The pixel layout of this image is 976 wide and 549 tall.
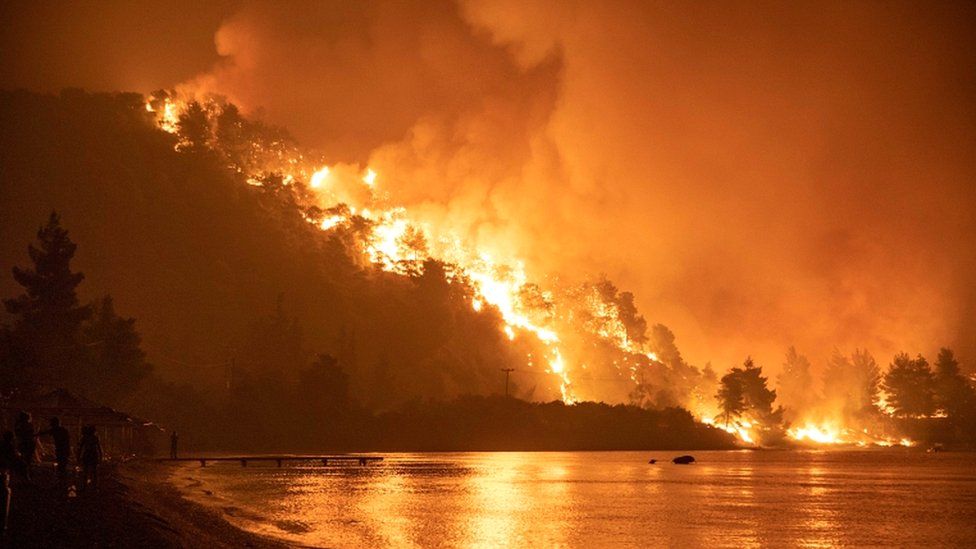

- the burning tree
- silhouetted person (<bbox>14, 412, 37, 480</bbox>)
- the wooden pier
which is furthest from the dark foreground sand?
the burning tree

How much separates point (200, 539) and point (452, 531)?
14114mm

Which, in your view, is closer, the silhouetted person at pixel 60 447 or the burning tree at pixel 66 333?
the silhouetted person at pixel 60 447

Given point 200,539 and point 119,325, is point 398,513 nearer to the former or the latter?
point 200,539

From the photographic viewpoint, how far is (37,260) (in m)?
118

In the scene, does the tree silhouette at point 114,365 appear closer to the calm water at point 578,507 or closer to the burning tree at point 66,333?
the burning tree at point 66,333

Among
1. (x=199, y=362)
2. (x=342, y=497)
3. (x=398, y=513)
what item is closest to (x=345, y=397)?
(x=199, y=362)

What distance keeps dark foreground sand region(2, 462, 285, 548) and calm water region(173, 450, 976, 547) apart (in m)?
3.12

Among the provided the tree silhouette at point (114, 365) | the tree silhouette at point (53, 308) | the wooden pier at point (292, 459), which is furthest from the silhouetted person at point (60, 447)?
the tree silhouette at point (114, 365)

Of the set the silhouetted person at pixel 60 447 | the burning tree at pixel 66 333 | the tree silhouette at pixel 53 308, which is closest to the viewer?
the silhouetted person at pixel 60 447

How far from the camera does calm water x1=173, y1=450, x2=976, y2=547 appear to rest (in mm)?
45969

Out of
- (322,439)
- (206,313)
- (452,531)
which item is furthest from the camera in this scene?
(206,313)

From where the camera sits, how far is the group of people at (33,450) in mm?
30062

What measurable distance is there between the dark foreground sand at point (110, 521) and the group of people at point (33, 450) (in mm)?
1064

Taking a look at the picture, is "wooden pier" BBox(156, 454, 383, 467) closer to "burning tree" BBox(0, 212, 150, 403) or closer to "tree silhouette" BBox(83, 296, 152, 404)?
"tree silhouette" BBox(83, 296, 152, 404)
